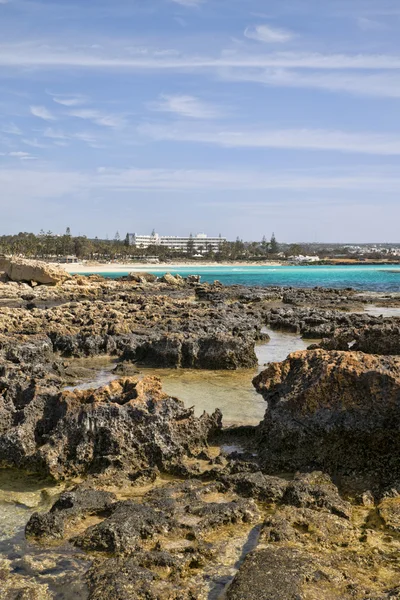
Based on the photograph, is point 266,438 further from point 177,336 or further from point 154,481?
point 177,336

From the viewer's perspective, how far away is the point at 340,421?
8359mm

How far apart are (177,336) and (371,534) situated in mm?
11573

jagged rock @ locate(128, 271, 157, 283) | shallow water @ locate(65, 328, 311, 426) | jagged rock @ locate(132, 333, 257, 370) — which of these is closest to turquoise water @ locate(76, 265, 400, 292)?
jagged rock @ locate(128, 271, 157, 283)

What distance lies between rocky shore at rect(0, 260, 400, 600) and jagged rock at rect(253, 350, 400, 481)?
20 mm

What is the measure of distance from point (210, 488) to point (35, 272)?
41.5 meters

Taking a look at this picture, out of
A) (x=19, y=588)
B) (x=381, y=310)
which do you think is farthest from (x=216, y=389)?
(x=381, y=310)

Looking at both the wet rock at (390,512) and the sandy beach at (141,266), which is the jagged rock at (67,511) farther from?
the sandy beach at (141,266)

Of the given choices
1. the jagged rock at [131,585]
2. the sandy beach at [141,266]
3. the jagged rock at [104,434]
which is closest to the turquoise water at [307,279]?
the sandy beach at [141,266]

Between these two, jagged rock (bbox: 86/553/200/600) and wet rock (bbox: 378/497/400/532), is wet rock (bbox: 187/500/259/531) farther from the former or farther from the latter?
wet rock (bbox: 378/497/400/532)

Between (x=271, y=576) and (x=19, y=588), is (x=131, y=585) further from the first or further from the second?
(x=271, y=576)

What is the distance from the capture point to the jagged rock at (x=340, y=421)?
320 inches

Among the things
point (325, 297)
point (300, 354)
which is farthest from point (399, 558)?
point (325, 297)

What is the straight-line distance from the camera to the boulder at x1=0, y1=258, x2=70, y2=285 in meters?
45.9

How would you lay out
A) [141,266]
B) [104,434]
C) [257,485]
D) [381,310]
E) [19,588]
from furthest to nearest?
[141,266] < [381,310] < [104,434] < [257,485] < [19,588]
